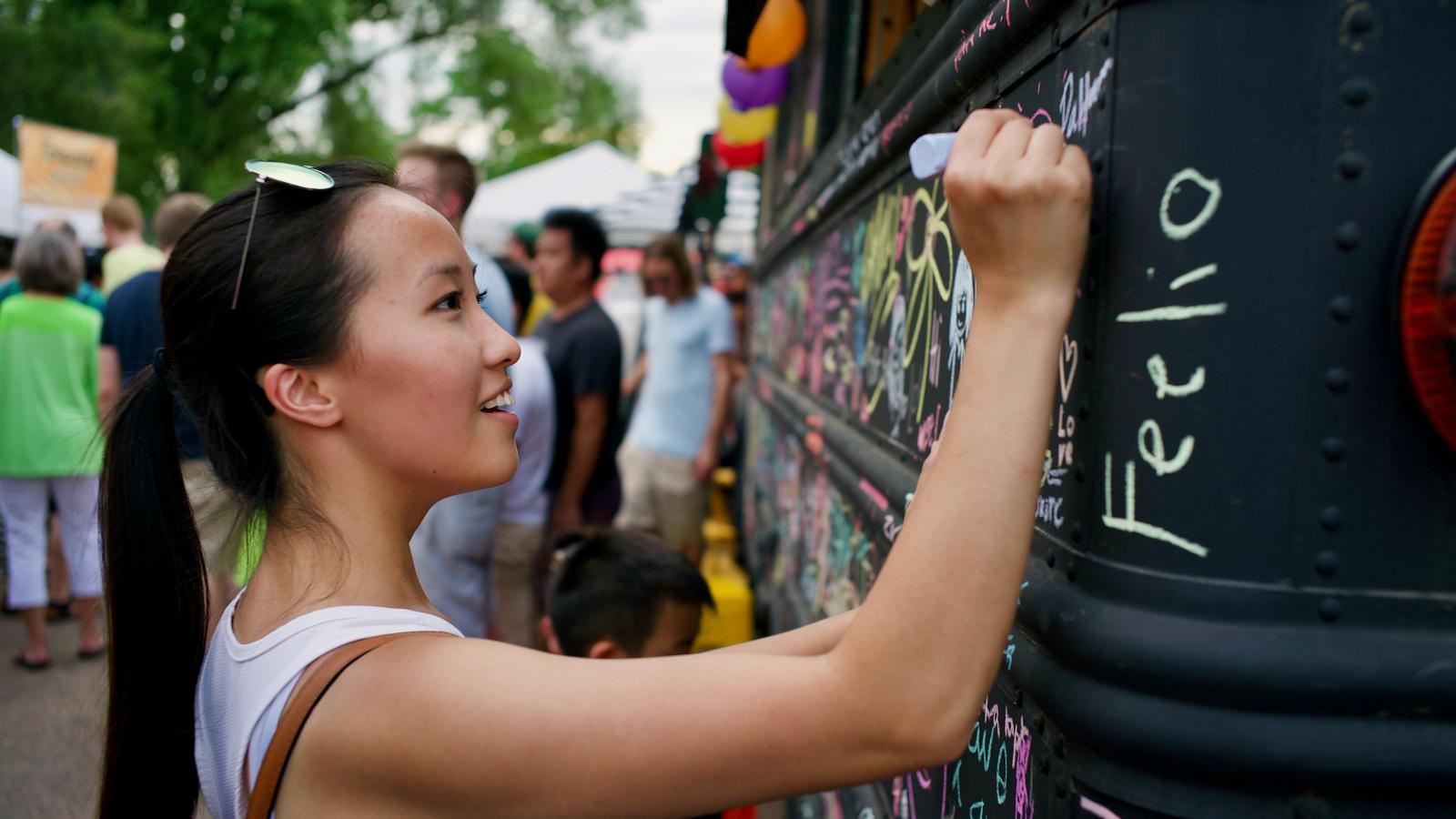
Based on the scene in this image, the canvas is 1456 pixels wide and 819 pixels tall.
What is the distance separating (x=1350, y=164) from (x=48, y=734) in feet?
17.8

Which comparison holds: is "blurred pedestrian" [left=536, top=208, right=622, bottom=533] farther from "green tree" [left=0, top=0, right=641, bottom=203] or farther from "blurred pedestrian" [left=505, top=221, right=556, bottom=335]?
"green tree" [left=0, top=0, right=641, bottom=203]

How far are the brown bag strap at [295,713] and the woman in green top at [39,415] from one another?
4848mm

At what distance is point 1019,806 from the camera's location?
1.38 metres

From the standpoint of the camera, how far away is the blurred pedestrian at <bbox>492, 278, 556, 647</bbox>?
3988 mm

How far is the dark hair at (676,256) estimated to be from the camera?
627 cm

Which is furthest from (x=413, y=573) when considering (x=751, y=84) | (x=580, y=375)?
(x=751, y=84)

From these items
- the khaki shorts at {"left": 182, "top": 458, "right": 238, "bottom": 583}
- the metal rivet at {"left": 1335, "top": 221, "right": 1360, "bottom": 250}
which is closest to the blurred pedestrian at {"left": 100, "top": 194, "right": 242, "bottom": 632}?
the khaki shorts at {"left": 182, "top": 458, "right": 238, "bottom": 583}

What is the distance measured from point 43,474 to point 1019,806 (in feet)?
17.9

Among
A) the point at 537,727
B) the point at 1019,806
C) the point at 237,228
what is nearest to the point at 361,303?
the point at 237,228

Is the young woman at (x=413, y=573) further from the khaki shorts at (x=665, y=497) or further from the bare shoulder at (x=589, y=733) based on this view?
the khaki shorts at (x=665, y=497)

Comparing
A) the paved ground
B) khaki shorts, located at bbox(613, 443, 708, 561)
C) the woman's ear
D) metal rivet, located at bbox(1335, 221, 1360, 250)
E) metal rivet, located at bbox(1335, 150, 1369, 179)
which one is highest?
metal rivet, located at bbox(1335, 150, 1369, 179)

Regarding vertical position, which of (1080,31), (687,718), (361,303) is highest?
(1080,31)

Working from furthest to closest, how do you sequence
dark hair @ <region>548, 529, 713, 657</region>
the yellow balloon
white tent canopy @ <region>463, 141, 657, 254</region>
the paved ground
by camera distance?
white tent canopy @ <region>463, 141, 657, 254</region> < the yellow balloon < the paved ground < dark hair @ <region>548, 529, 713, 657</region>

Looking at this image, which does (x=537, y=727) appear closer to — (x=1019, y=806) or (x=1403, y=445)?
(x=1019, y=806)
